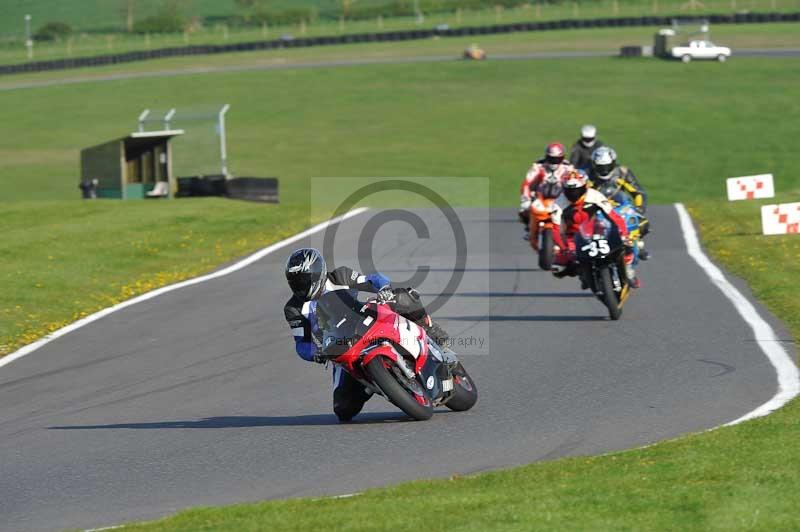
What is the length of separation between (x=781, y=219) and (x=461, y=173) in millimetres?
19840

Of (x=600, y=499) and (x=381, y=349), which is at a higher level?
(x=381, y=349)

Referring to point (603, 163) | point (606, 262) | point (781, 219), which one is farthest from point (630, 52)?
point (606, 262)

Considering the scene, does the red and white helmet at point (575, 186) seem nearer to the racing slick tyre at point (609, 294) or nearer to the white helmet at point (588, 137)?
the racing slick tyre at point (609, 294)

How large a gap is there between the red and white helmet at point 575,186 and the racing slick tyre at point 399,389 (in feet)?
18.5

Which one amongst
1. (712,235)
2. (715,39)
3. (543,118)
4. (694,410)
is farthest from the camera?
(715,39)

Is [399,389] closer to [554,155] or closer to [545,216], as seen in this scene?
[545,216]

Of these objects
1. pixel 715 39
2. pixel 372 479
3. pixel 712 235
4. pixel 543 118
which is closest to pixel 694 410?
pixel 372 479

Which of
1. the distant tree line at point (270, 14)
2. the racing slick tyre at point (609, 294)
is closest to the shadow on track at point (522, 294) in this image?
the racing slick tyre at point (609, 294)

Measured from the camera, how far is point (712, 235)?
22031mm

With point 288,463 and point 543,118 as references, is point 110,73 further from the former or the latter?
point 288,463

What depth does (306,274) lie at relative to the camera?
8.79 meters

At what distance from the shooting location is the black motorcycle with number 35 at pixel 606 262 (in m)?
13.9

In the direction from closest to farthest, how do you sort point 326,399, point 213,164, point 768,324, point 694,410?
point 694,410 → point 326,399 → point 768,324 → point 213,164

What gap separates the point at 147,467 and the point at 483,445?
2160 mm
